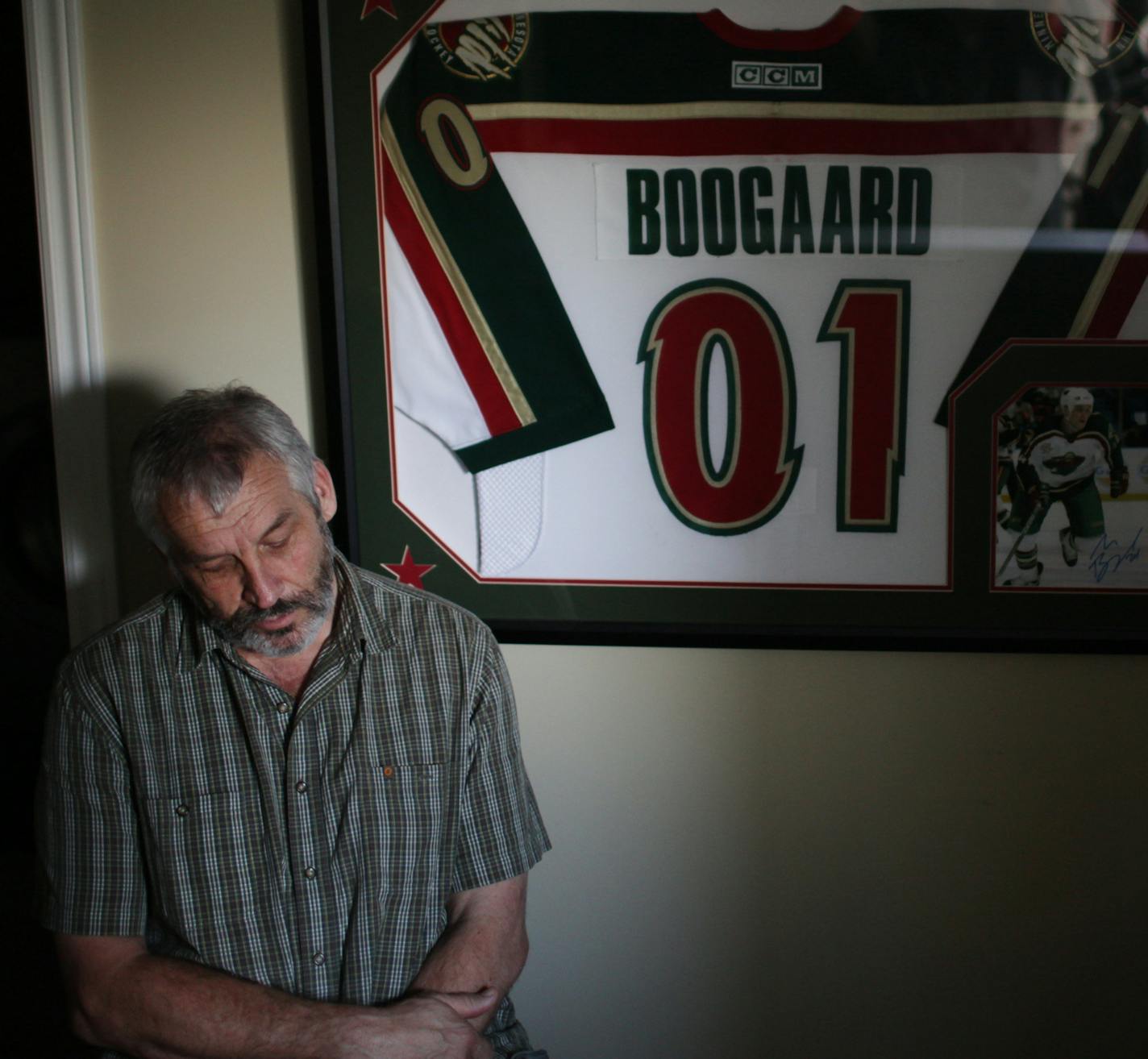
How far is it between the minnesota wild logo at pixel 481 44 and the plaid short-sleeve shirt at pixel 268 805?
2.44 ft

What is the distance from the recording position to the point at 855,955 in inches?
56.1

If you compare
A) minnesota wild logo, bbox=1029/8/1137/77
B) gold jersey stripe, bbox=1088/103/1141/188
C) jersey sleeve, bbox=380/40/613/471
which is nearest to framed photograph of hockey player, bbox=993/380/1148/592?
gold jersey stripe, bbox=1088/103/1141/188

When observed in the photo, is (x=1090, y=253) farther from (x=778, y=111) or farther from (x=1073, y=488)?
(x=778, y=111)

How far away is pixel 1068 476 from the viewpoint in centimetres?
128

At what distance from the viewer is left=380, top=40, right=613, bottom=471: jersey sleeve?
1.33 metres

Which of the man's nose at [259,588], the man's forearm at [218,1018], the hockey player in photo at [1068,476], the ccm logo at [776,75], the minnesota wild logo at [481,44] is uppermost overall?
the minnesota wild logo at [481,44]

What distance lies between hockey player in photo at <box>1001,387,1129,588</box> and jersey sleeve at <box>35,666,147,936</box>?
116 cm

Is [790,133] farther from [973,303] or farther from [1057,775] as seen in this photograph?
[1057,775]

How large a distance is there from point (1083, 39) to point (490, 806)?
120 cm

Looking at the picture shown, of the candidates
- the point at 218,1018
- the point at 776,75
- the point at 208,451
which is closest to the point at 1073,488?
the point at 776,75

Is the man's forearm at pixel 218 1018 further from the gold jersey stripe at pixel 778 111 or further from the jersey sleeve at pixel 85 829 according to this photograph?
the gold jersey stripe at pixel 778 111

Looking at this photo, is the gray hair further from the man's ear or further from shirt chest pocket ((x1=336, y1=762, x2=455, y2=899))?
shirt chest pocket ((x1=336, y1=762, x2=455, y2=899))

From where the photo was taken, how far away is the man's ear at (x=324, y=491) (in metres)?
1.21

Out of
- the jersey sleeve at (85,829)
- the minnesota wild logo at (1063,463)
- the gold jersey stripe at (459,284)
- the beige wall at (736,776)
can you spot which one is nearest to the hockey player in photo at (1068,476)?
the minnesota wild logo at (1063,463)
